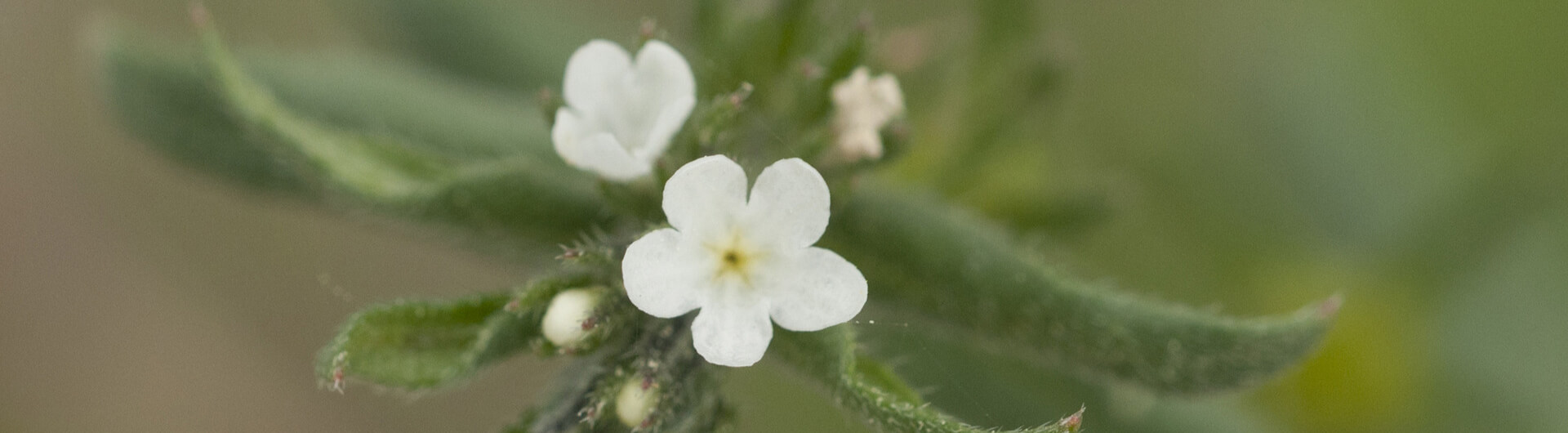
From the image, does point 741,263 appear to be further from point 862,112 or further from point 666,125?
point 862,112

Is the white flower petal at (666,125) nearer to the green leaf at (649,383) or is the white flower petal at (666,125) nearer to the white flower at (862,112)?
the green leaf at (649,383)

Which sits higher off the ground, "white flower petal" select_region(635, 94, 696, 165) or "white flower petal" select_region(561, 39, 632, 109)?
"white flower petal" select_region(561, 39, 632, 109)

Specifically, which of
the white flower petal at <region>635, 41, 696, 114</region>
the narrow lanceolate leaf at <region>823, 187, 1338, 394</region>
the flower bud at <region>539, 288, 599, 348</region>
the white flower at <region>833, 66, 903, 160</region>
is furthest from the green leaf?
the narrow lanceolate leaf at <region>823, 187, 1338, 394</region>

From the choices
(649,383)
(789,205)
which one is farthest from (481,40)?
(789,205)

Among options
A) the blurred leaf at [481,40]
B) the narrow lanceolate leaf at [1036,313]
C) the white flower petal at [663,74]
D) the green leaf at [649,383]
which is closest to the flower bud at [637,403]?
the green leaf at [649,383]

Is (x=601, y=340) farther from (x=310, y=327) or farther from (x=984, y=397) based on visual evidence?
(x=310, y=327)

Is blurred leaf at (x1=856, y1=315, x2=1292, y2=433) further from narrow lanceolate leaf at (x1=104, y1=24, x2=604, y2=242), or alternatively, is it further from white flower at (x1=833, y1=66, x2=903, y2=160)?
narrow lanceolate leaf at (x1=104, y1=24, x2=604, y2=242)
